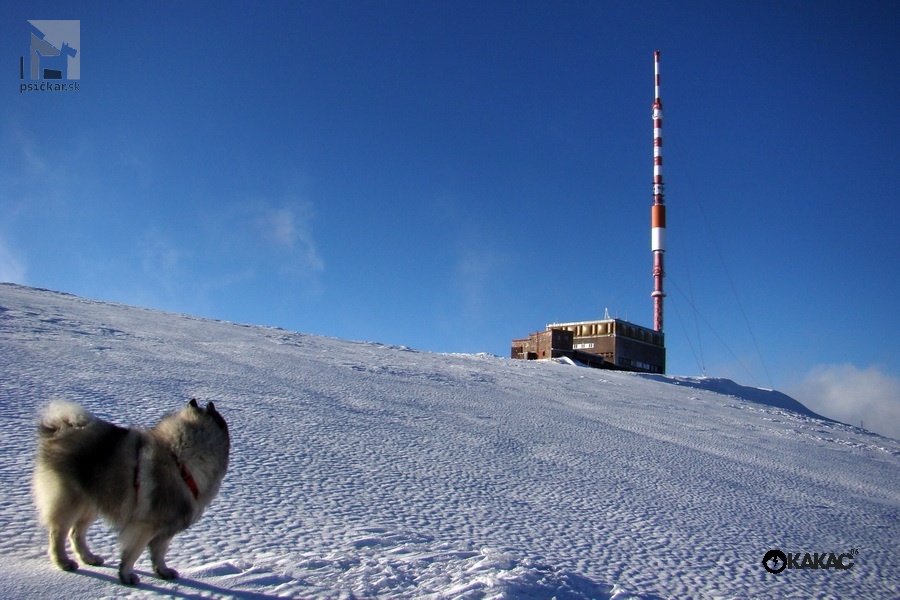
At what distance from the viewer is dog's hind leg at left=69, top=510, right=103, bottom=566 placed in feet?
6.83

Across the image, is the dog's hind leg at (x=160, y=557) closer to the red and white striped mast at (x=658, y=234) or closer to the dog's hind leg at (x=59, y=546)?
the dog's hind leg at (x=59, y=546)

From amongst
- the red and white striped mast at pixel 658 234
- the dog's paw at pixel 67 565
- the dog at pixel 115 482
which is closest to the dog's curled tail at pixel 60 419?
the dog at pixel 115 482

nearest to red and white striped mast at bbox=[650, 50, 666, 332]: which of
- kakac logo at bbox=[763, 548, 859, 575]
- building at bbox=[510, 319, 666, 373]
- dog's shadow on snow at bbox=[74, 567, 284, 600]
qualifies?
building at bbox=[510, 319, 666, 373]

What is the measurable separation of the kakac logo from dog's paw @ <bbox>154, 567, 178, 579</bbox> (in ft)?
9.19

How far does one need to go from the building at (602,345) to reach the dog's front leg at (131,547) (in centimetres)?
2684

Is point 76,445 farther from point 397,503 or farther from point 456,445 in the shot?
point 456,445

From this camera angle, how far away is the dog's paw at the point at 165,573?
200 cm

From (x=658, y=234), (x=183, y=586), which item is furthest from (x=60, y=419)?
(x=658, y=234)

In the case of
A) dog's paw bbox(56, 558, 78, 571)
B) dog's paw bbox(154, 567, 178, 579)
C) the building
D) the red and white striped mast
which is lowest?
the building

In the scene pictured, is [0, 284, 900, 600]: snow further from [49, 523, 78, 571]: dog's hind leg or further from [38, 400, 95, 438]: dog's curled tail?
[38, 400, 95, 438]: dog's curled tail

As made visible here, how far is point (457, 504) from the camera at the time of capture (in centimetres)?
324

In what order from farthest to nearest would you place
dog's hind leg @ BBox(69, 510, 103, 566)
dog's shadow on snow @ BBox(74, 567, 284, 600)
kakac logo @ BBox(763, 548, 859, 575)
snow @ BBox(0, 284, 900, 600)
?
kakac logo @ BBox(763, 548, 859, 575), snow @ BBox(0, 284, 900, 600), dog's hind leg @ BBox(69, 510, 103, 566), dog's shadow on snow @ BBox(74, 567, 284, 600)

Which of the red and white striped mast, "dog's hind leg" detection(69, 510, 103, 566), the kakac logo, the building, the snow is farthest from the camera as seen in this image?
the red and white striped mast

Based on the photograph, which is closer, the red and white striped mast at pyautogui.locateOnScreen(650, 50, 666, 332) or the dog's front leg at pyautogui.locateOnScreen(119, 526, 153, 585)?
the dog's front leg at pyautogui.locateOnScreen(119, 526, 153, 585)
